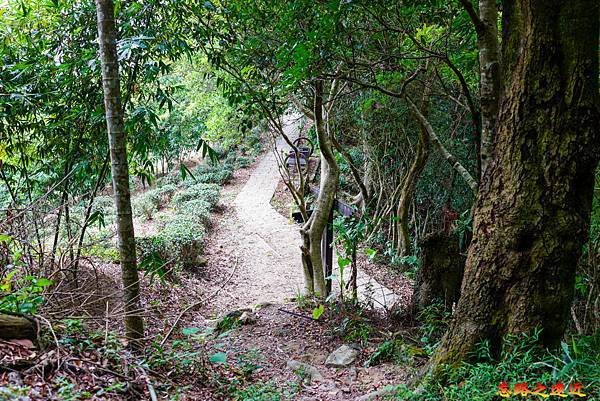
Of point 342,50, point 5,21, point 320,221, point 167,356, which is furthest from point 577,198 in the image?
point 5,21

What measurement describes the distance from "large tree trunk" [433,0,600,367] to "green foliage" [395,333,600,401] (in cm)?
9

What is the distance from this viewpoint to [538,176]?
239cm

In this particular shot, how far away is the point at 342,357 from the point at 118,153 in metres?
2.65

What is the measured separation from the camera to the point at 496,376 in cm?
230

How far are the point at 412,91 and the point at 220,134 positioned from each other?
4782 millimetres

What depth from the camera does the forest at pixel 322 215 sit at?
2342 mm

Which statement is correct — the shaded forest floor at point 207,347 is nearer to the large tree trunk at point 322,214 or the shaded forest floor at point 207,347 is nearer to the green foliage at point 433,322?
the green foliage at point 433,322

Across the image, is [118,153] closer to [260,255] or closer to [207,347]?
[207,347]

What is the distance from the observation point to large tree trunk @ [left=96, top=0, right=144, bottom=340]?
3.10 m

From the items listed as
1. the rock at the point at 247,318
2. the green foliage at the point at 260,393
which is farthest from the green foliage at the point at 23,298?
the rock at the point at 247,318

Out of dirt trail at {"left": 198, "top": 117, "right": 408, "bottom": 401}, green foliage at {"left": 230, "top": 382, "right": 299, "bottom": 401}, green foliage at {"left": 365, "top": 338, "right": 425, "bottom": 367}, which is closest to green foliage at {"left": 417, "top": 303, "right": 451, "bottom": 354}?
green foliage at {"left": 365, "top": 338, "right": 425, "bottom": 367}

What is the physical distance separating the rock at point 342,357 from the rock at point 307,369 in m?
0.17

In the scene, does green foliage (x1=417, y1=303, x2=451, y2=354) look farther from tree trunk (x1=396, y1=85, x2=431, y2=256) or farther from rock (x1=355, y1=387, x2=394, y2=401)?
tree trunk (x1=396, y1=85, x2=431, y2=256)

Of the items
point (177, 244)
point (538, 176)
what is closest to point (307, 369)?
point (538, 176)
